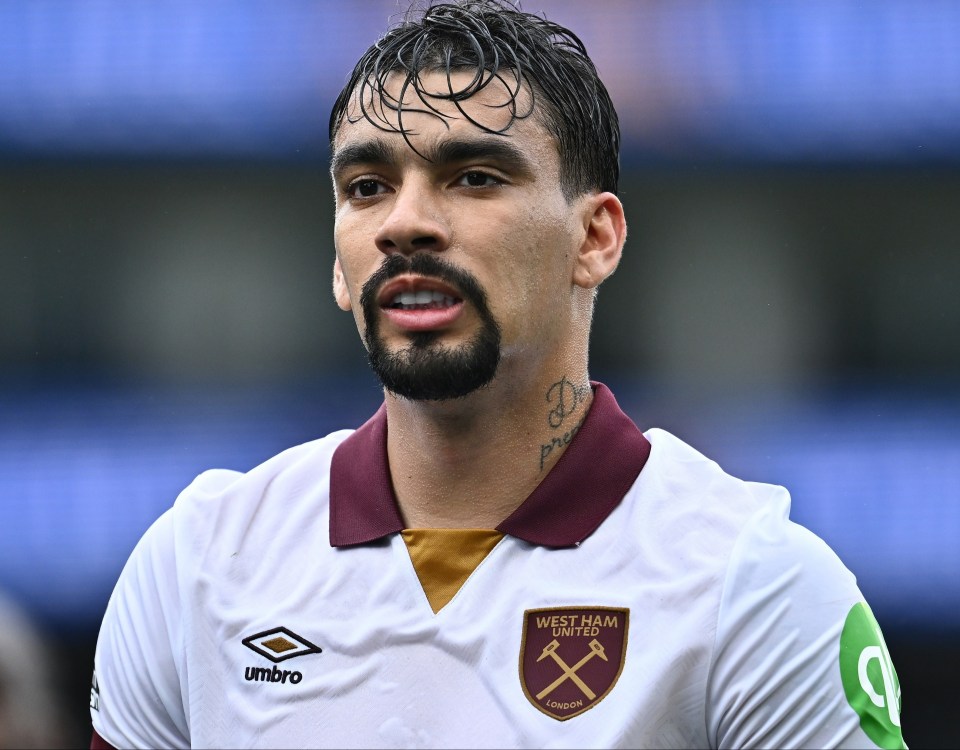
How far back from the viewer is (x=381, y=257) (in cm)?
215

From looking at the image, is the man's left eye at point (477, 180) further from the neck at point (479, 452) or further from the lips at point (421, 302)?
the neck at point (479, 452)

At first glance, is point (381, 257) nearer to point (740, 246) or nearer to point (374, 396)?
point (374, 396)

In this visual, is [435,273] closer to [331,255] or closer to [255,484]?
[255,484]

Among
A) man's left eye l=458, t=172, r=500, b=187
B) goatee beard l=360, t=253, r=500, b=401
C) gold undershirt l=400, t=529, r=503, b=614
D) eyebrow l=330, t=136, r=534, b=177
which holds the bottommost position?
gold undershirt l=400, t=529, r=503, b=614

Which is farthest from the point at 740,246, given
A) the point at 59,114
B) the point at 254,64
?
the point at 59,114

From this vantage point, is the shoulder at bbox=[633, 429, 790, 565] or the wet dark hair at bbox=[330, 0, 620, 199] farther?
the wet dark hair at bbox=[330, 0, 620, 199]

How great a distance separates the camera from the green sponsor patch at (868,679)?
202 cm

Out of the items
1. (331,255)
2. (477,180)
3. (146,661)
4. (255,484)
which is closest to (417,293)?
(477,180)

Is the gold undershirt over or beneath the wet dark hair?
beneath

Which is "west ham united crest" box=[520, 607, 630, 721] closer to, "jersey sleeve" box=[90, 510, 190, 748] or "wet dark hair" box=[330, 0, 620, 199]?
"jersey sleeve" box=[90, 510, 190, 748]

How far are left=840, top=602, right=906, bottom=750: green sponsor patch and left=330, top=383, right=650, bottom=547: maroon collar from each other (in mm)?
419

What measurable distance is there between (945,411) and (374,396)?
2109mm

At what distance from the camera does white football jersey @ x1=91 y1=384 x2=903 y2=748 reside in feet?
6.61

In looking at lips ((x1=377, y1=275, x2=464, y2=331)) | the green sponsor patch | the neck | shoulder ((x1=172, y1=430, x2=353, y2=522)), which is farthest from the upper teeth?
the green sponsor patch
